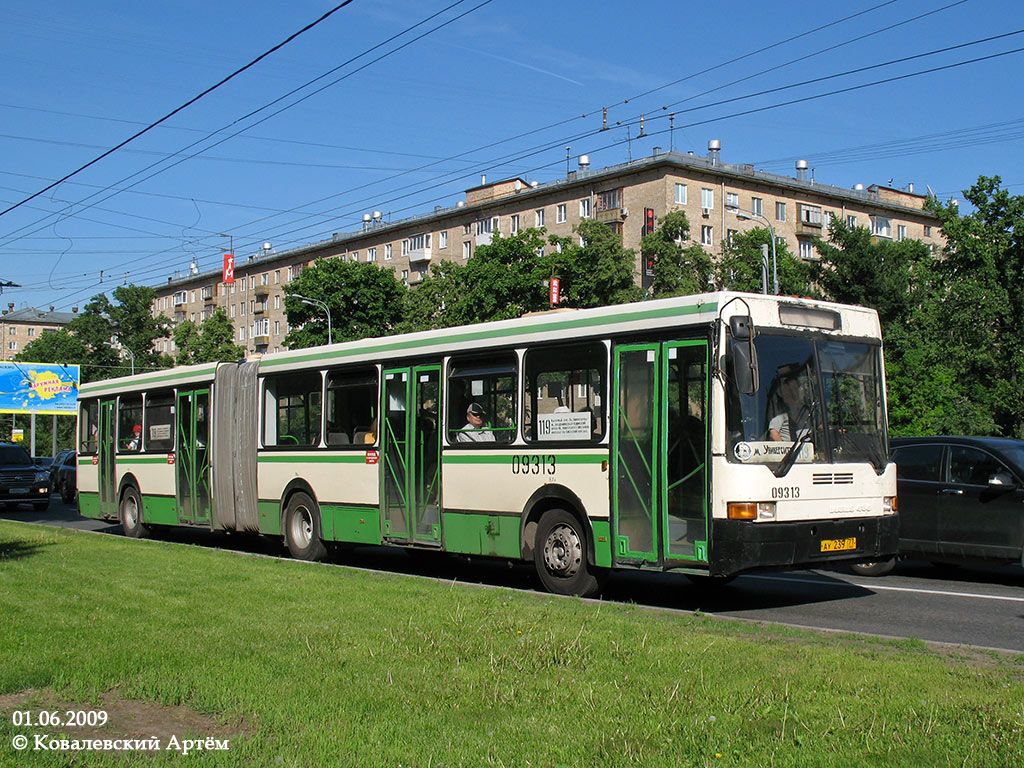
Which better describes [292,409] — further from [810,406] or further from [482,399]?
[810,406]

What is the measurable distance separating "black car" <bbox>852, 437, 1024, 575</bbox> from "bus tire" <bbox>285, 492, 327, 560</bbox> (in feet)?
25.2

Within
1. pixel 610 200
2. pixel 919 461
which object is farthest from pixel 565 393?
pixel 610 200

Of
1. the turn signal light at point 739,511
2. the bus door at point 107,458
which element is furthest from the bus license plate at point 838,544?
the bus door at point 107,458

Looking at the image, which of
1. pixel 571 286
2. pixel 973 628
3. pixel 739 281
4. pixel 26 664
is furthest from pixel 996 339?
pixel 26 664

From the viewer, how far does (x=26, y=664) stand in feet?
24.4

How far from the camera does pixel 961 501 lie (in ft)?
44.5

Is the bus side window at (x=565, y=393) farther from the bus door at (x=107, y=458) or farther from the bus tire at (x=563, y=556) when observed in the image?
the bus door at (x=107, y=458)

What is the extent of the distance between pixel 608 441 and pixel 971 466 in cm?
499

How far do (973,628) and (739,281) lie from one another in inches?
1788

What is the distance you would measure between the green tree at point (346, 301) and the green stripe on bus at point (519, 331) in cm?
5664

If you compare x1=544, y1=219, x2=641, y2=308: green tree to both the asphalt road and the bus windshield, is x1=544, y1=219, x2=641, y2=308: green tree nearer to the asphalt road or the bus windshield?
the asphalt road

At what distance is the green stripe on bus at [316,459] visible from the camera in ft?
51.8

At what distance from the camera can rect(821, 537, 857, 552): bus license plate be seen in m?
10.9

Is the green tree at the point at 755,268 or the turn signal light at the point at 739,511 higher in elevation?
the green tree at the point at 755,268
